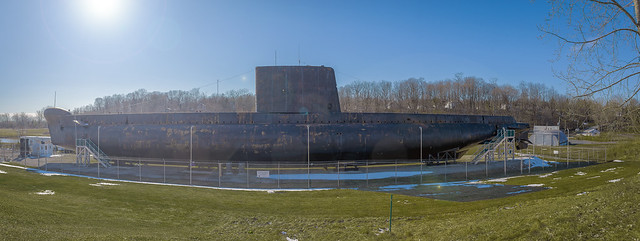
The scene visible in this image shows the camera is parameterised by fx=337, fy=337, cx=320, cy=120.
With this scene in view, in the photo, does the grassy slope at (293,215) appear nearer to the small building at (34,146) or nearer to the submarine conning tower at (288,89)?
the submarine conning tower at (288,89)

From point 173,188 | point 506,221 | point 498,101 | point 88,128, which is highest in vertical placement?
point 498,101

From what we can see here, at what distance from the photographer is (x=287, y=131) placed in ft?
66.0

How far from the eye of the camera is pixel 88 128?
76.8 ft

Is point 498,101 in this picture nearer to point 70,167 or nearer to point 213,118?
point 213,118

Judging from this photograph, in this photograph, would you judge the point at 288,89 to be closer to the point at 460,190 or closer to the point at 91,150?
the point at 460,190

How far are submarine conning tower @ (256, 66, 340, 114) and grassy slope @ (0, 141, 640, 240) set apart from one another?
7.76m

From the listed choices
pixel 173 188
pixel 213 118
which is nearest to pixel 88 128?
pixel 213 118

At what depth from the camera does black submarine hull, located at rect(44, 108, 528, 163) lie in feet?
65.7

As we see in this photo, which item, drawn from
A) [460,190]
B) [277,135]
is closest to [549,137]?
[460,190]

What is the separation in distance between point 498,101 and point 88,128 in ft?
266

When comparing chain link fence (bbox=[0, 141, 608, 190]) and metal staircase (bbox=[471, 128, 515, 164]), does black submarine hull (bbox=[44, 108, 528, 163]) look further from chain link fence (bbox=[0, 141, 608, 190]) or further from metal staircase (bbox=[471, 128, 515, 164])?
metal staircase (bbox=[471, 128, 515, 164])

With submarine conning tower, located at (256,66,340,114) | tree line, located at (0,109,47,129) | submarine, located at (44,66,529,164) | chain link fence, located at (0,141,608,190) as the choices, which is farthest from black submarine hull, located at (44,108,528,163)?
tree line, located at (0,109,47,129)

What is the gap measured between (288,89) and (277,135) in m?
3.42

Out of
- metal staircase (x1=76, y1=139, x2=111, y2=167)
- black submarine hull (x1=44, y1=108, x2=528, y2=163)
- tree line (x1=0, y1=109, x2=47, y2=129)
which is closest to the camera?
black submarine hull (x1=44, y1=108, x2=528, y2=163)
